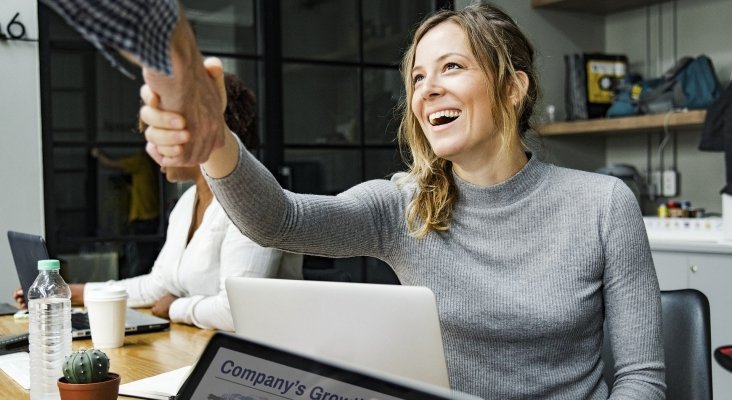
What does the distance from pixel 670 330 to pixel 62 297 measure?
1.13 metres

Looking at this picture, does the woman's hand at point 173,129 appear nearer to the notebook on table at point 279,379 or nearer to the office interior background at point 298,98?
the notebook on table at point 279,379

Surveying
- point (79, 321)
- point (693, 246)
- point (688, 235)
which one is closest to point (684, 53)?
point (688, 235)

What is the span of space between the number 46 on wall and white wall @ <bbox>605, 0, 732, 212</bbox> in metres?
3.15

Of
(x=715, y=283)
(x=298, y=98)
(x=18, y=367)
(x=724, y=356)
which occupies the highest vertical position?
(x=298, y=98)

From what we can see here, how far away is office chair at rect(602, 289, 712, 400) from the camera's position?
144 cm

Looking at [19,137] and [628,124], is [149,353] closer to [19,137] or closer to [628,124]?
[19,137]

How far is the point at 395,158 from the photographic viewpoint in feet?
15.4

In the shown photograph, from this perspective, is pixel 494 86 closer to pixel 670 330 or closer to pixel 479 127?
pixel 479 127

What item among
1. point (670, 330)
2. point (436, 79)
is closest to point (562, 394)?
point (670, 330)

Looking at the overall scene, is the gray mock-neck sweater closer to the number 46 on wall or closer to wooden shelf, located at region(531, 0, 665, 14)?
the number 46 on wall

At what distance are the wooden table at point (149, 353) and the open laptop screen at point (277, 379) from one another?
2.09 feet

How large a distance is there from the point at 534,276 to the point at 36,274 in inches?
48.4

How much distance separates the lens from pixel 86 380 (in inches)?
44.7

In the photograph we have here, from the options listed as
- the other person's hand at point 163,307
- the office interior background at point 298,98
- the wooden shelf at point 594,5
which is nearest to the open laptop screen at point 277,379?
the other person's hand at point 163,307
